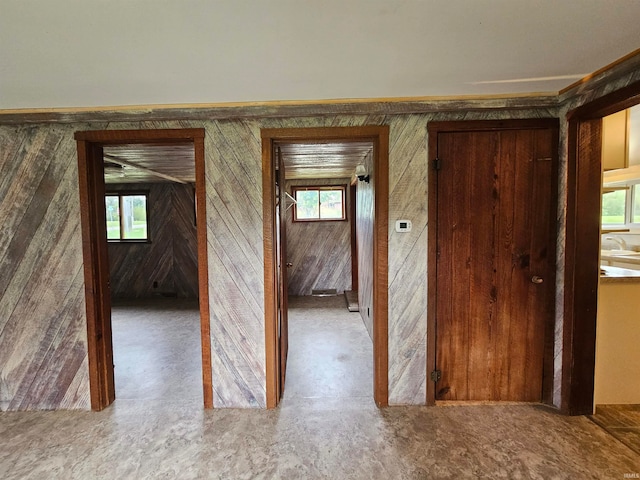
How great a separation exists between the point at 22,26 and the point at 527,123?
2.82 meters

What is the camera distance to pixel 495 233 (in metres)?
2.16

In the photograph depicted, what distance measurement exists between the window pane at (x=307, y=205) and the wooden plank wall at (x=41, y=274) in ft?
13.1

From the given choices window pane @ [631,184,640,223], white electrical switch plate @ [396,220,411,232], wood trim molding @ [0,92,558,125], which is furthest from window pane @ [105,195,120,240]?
window pane @ [631,184,640,223]

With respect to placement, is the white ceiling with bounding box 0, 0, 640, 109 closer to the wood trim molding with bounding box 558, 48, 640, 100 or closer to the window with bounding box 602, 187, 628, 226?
the wood trim molding with bounding box 558, 48, 640, 100

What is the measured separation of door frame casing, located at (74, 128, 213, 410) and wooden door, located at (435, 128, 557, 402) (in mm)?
1725

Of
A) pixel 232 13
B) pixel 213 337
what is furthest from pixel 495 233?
pixel 213 337

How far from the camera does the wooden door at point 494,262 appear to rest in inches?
83.6

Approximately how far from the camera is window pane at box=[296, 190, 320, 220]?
19.4ft

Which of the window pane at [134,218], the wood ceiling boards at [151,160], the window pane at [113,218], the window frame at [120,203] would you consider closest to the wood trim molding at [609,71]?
the wood ceiling boards at [151,160]

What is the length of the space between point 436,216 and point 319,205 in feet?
12.7

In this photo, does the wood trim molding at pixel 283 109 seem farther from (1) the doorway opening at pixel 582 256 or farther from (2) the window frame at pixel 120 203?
(2) the window frame at pixel 120 203

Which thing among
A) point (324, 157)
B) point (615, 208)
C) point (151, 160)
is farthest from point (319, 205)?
point (615, 208)

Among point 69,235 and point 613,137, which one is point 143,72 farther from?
point 613,137

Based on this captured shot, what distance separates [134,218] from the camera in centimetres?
591
